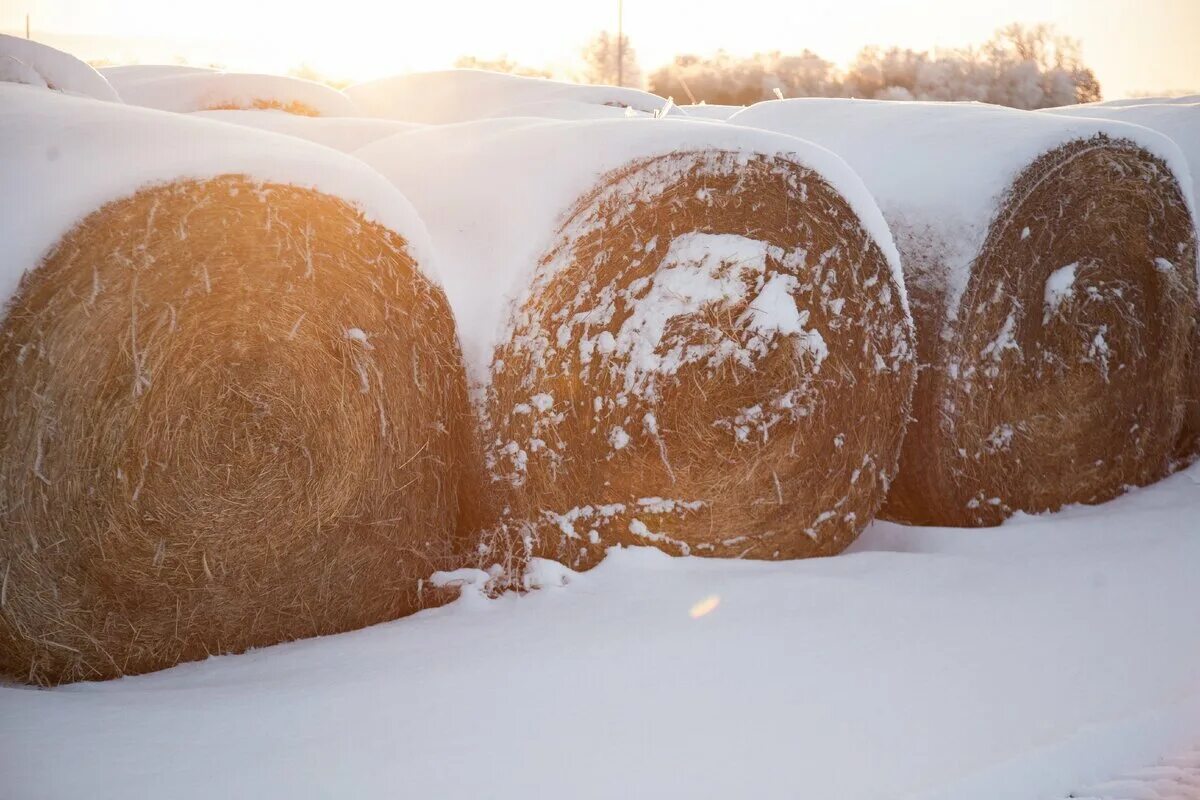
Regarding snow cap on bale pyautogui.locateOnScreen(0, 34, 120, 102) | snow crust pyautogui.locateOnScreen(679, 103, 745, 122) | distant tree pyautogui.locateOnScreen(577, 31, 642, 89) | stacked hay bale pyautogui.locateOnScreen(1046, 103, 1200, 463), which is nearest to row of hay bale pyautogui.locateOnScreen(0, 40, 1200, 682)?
stacked hay bale pyautogui.locateOnScreen(1046, 103, 1200, 463)

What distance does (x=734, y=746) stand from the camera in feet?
6.45

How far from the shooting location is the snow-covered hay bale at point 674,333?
269 centimetres

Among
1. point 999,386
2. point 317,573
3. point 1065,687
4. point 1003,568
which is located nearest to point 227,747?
point 317,573

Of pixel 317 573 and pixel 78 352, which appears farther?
pixel 317 573

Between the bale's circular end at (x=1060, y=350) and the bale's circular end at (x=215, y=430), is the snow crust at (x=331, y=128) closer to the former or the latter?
the bale's circular end at (x=215, y=430)

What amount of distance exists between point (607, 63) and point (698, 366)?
53.0 feet

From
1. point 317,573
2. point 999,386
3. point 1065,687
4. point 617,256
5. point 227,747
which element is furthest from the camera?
point 999,386

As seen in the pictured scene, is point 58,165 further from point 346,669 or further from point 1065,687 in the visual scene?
point 1065,687

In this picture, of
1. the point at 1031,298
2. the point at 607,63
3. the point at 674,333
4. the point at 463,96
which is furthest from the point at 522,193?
the point at 607,63

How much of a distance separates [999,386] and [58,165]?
9.05 feet

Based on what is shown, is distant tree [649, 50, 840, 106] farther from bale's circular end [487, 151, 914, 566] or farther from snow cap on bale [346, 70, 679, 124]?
bale's circular end [487, 151, 914, 566]

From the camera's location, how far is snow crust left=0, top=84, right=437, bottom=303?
2070mm

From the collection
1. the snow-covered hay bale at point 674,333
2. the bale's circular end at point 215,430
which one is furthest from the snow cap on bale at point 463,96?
the bale's circular end at point 215,430

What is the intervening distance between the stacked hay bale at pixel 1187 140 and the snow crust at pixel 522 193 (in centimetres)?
169
